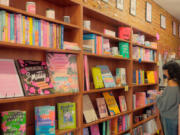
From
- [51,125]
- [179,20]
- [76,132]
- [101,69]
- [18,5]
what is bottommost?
[76,132]

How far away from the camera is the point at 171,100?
3.18m

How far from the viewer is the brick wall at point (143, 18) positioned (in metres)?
3.47

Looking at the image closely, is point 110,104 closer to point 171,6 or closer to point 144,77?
point 144,77

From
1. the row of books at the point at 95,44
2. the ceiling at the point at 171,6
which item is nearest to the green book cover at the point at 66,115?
the row of books at the point at 95,44

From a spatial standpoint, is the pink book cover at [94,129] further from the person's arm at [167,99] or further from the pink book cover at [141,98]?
the pink book cover at [141,98]

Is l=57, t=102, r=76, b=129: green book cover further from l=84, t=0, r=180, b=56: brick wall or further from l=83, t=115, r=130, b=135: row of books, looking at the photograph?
l=84, t=0, r=180, b=56: brick wall

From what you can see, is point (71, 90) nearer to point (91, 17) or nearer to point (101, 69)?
point (101, 69)

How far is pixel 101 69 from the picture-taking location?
9.95 ft

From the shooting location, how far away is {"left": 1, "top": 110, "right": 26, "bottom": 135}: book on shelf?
67.4 inches

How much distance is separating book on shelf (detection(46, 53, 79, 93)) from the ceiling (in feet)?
12.6

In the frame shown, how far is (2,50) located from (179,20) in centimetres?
677

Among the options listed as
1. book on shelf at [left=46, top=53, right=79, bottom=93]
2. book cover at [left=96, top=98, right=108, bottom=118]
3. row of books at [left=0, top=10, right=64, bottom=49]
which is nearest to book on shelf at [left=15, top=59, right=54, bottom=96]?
book on shelf at [left=46, top=53, right=79, bottom=93]

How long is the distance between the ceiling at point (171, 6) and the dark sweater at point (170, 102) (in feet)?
9.73

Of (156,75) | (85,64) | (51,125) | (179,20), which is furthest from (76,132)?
(179,20)
